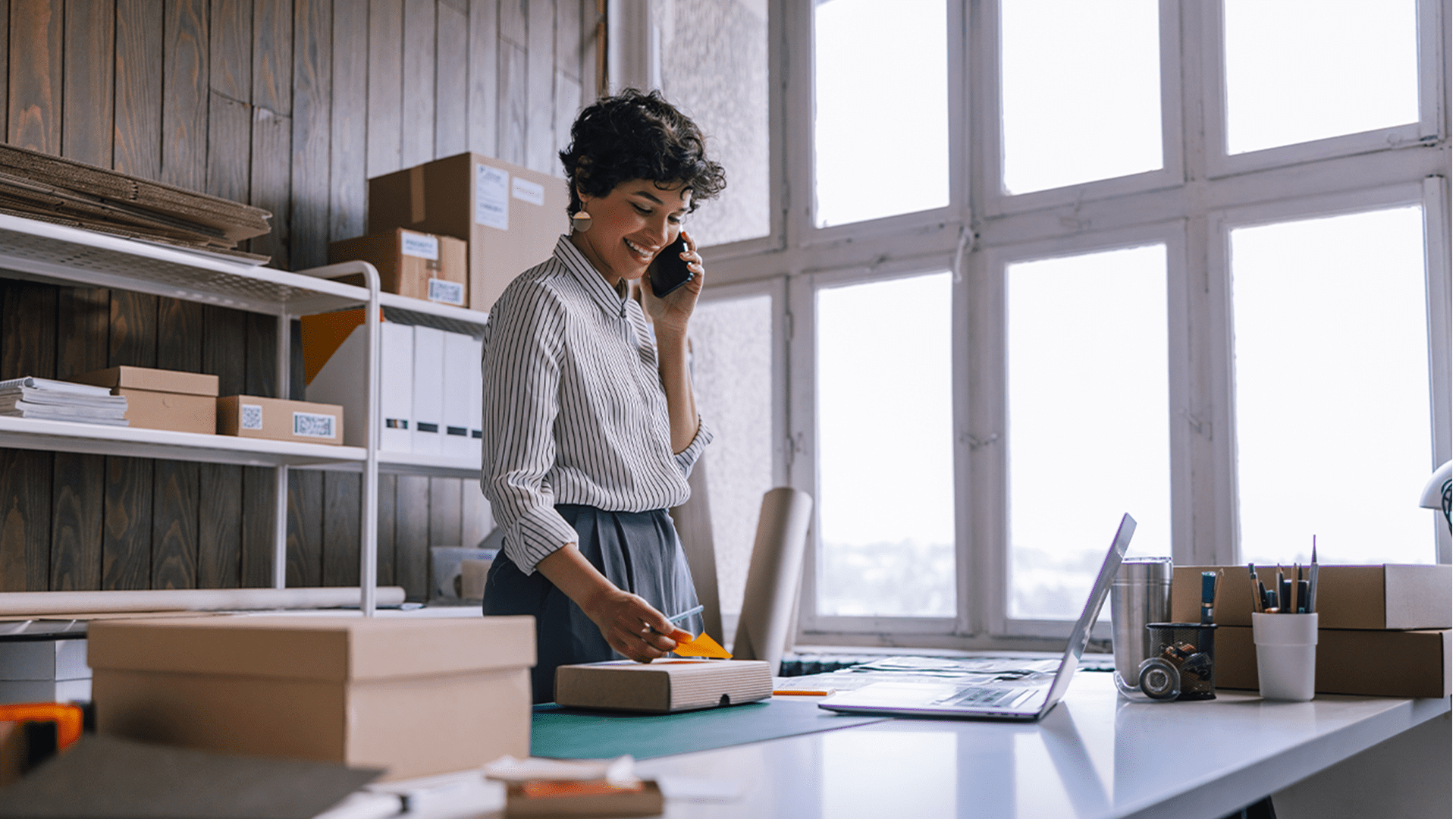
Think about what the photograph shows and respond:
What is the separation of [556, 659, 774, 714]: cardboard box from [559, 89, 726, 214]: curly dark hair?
2.34ft

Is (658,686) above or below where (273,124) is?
below

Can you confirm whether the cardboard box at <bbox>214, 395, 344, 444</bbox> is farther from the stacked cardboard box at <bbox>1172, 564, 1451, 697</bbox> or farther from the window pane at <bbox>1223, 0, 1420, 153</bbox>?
the window pane at <bbox>1223, 0, 1420, 153</bbox>

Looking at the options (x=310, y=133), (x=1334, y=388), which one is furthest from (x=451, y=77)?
(x=1334, y=388)

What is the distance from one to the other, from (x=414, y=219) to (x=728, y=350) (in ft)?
3.45

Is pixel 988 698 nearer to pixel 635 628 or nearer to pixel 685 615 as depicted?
pixel 635 628

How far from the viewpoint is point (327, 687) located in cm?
67

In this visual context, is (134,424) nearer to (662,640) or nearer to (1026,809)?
(662,640)

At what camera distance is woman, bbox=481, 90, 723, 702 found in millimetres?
1412

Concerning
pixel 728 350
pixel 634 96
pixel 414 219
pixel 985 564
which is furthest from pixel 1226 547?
pixel 414 219

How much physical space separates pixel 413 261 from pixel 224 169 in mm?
474

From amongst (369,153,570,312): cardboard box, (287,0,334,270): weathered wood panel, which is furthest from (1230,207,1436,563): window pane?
(287,0,334,270): weathered wood panel

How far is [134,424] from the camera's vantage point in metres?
2.19

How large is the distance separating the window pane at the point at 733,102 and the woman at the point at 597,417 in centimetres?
183

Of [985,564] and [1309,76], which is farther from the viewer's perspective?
[985,564]
